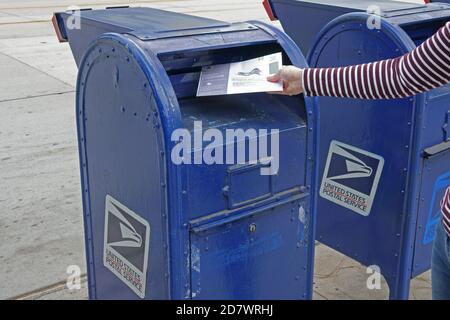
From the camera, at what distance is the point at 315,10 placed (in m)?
3.16

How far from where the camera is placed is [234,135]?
204cm

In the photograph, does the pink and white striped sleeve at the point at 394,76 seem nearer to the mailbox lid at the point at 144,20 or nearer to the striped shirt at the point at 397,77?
the striped shirt at the point at 397,77

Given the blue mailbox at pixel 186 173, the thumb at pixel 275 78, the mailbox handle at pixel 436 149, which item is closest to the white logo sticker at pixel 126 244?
the blue mailbox at pixel 186 173

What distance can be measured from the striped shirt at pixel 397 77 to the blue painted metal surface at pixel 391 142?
2.44 feet

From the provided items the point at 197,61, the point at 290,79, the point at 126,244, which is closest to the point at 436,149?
the point at 290,79

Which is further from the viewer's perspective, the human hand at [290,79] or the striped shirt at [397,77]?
the human hand at [290,79]

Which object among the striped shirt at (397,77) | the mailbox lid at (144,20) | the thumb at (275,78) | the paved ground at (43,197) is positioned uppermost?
the mailbox lid at (144,20)

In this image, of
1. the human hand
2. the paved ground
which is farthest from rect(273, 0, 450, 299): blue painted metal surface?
the human hand

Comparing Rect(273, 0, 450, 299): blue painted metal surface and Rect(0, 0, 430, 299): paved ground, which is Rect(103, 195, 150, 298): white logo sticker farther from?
Rect(273, 0, 450, 299): blue painted metal surface

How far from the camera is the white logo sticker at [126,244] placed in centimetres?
214

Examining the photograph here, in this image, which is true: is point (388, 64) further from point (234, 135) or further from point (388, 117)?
point (388, 117)

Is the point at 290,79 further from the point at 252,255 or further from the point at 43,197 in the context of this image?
the point at 43,197

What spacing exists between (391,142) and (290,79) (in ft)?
2.85

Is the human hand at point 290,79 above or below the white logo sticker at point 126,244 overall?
above
